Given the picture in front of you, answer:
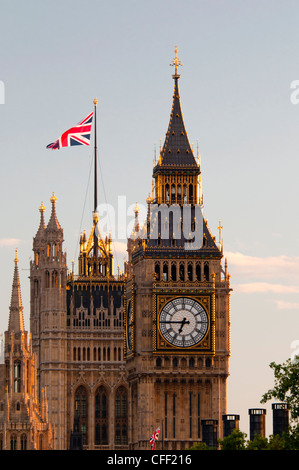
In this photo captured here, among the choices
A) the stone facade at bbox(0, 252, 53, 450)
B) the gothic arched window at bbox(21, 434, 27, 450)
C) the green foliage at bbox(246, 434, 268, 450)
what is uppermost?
the stone facade at bbox(0, 252, 53, 450)

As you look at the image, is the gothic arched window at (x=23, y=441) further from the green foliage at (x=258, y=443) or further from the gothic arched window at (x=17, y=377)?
the green foliage at (x=258, y=443)

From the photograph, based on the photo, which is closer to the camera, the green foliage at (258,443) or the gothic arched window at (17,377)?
the green foliage at (258,443)

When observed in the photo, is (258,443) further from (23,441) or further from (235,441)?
(23,441)

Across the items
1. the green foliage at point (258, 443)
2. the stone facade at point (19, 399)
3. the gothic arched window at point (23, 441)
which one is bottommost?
the green foliage at point (258, 443)

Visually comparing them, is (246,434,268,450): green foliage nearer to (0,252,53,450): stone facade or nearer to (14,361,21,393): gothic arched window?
(0,252,53,450): stone facade

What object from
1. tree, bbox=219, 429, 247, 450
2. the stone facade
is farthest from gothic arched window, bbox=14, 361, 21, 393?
tree, bbox=219, 429, 247, 450

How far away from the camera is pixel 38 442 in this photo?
19550 cm

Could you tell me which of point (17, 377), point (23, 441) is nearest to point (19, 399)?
point (17, 377)

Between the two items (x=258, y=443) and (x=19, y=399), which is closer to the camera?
(x=258, y=443)

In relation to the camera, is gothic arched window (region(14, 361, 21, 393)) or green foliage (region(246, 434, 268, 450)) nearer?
green foliage (region(246, 434, 268, 450))

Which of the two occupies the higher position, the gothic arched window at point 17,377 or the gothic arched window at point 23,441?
the gothic arched window at point 17,377

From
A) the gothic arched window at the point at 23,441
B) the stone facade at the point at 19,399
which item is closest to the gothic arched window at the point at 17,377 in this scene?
the stone facade at the point at 19,399
